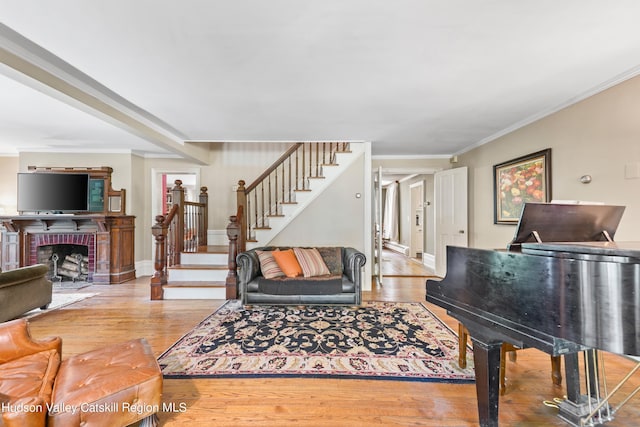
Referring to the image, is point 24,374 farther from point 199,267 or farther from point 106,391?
point 199,267

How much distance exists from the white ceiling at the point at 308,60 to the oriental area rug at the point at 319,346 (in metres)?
2.41

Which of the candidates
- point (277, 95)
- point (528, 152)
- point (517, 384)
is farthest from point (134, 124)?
point (528, 152)

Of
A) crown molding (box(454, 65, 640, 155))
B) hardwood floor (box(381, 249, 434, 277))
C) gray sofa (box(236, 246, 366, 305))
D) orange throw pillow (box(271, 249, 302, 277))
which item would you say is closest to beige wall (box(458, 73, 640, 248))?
crown molding (box(454, 65, 640, 155))

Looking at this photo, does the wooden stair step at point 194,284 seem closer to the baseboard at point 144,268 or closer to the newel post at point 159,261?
the newel post at point 159,261

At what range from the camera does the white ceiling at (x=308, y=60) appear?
1.61m

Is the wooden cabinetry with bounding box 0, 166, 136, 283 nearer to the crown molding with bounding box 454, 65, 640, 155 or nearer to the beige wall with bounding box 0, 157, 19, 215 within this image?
the beige wall with bounding box 0, 157, 19, 215

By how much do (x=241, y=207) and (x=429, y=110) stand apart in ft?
9.52

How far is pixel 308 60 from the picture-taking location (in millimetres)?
2105

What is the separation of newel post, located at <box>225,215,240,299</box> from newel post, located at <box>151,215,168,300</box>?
0.92m

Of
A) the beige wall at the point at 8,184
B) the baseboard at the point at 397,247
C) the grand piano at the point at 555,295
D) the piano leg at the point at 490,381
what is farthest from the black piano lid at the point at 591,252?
the beige wall at the point at 8,184

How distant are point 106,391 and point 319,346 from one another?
1574 mm

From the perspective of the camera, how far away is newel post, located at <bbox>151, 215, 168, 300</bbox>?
3.77m

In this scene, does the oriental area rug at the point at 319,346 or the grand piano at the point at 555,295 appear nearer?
the grand piano at the point at 555,295

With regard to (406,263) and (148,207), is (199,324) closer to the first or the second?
(148,207)
